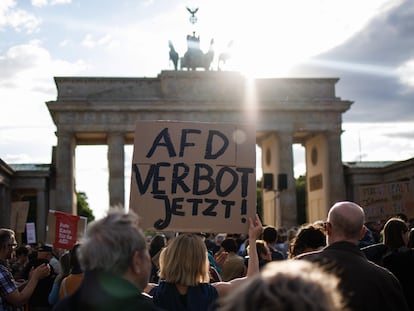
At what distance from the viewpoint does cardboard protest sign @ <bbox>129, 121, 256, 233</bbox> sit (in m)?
5.77

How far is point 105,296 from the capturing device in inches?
126

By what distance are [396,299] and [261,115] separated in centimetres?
4879

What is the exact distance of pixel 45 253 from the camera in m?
10.3

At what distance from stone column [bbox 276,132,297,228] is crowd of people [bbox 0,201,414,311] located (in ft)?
141

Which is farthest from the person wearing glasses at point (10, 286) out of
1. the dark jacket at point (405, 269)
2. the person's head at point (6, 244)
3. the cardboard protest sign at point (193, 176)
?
the dark jacket at point (405, 269)

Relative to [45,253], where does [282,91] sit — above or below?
above

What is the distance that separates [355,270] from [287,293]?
2770mm

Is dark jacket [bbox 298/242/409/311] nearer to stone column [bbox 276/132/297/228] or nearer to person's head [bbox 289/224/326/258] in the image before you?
person's head [bbox 289/224/326/258]

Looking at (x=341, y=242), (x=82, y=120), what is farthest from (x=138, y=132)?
(x=82, y=120)

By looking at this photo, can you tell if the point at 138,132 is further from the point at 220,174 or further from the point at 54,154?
the point at 54,154

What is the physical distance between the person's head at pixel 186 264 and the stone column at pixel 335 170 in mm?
48466

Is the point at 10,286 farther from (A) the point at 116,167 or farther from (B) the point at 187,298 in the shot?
(A) the point at 116,167

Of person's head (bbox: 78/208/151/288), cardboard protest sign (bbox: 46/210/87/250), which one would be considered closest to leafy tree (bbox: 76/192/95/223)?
cardboard protest sign (bbox: 46/210/87/250)

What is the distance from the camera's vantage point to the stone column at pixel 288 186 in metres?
51.9
